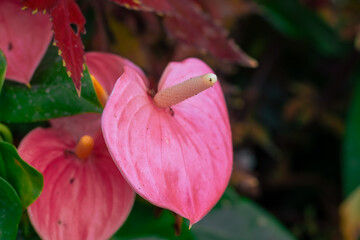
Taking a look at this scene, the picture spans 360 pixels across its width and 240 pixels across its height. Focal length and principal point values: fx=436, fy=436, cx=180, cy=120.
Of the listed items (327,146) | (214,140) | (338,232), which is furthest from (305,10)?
(214,140)

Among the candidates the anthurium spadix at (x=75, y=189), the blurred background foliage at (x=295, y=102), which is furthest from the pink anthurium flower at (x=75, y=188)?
the blurred background foliage at (x=295, y=102)

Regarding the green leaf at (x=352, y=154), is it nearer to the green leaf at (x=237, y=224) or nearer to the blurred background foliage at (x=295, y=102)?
the blurred background foliage at (x=295, y=102)

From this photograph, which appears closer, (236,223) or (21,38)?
(21,38)

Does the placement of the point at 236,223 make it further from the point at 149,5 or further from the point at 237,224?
the point at 149,5

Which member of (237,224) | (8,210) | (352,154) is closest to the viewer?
(8,210)

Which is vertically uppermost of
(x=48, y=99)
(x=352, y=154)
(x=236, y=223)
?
(x=48, y=99)

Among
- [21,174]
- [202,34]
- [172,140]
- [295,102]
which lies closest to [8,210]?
[21,174]

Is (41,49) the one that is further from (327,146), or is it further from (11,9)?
(327,146)
